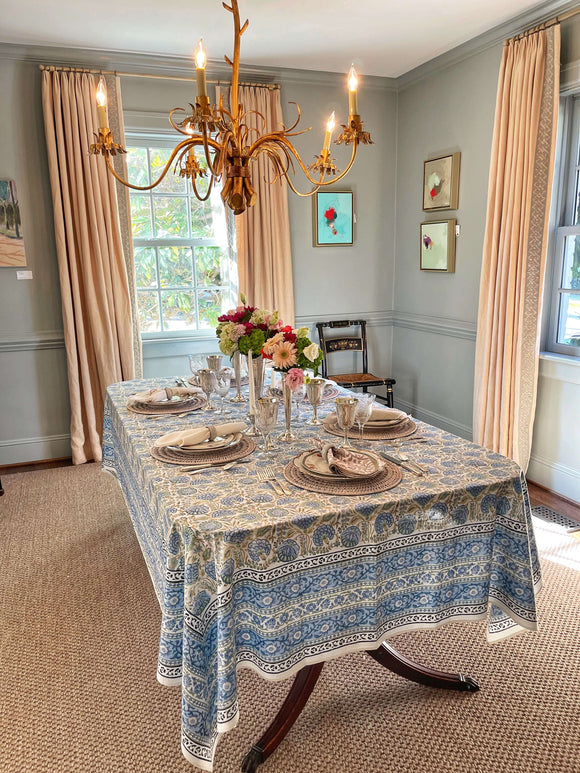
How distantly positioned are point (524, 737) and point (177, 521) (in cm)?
124

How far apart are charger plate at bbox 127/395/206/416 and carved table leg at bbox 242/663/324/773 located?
3.59ft

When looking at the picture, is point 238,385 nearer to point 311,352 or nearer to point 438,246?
point 311,352

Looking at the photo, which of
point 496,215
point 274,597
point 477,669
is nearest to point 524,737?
point 477,669

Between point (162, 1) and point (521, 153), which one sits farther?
point (521, 153)

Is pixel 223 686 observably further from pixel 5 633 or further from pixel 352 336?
pixel 352 336

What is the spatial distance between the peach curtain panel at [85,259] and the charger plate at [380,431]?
7.82ft

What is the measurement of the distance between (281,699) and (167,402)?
1.18 m

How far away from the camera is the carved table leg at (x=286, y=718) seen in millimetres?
1587

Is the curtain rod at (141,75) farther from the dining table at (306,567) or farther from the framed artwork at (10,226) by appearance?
the dining table at (306,567)

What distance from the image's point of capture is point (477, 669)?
1967 mm

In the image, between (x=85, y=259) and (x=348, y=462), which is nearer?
(x=348, y=462)

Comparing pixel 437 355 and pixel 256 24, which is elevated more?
pixel 256 24

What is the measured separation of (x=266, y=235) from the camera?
4.18m

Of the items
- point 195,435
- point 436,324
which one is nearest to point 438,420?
point 436,324
